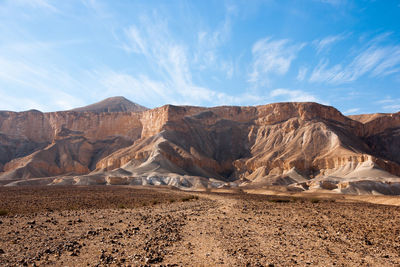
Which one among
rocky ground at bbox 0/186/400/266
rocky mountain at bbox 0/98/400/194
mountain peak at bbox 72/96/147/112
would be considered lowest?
rocky ground at bbox 0/186/400/266

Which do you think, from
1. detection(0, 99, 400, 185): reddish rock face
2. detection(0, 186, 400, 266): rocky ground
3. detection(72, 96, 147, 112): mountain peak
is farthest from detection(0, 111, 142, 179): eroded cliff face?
detection(0, 186, 400, 266): rocky ground

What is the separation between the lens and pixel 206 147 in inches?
3976

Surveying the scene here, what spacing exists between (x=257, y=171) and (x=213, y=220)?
234 ft

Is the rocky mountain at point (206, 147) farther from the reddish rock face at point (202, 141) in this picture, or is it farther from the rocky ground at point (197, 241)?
the rocky ground at point (197, 241)

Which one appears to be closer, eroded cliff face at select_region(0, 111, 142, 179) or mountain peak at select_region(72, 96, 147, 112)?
eroded cliff face at select_region(0, 111, 142, 179)

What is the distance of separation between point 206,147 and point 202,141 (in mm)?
2755

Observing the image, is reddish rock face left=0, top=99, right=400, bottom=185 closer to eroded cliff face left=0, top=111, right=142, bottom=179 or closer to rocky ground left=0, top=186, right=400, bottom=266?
eroded cliff face left=0, top=111, right=142, bottom=179

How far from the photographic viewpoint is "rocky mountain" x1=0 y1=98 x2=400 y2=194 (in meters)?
69.8

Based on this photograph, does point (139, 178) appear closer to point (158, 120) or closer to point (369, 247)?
point (158, 120)

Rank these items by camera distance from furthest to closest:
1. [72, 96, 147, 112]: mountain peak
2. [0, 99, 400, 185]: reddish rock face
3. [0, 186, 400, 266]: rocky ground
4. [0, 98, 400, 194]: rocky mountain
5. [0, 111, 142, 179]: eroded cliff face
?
[72, 96, 147, 112]: mountain peak → [0, 111, 142, 179]: eroded cliff face → [0, 99, 400, 185]: reddish rock face → [0, 98, 400, 194]: rocky mountain → [0, 186, 400, 266]: rocky ground

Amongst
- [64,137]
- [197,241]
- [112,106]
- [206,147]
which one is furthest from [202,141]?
[112,106]

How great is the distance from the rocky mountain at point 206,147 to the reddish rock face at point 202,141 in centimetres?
31

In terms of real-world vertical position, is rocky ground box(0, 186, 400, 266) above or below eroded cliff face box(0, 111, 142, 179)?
below

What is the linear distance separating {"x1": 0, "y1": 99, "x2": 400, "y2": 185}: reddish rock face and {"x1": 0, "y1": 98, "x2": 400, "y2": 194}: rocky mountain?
31 cm
